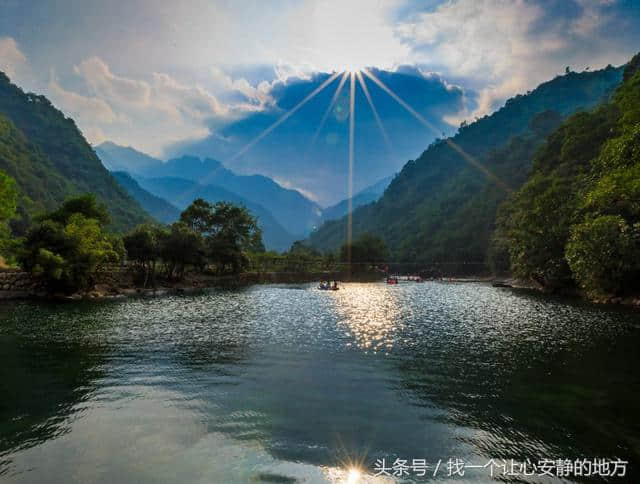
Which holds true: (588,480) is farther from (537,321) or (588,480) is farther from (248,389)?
(537,321)

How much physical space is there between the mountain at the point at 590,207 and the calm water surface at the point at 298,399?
1298 centimetres

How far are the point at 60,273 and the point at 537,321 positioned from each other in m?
52.5

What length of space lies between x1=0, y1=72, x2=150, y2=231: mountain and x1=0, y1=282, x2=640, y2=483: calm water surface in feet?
419

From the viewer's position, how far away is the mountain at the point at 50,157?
129 m

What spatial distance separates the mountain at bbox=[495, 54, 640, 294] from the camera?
32031 mm

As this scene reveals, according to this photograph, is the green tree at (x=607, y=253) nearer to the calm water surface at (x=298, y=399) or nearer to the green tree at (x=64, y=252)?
the calm water surface at (x=298, y=399)

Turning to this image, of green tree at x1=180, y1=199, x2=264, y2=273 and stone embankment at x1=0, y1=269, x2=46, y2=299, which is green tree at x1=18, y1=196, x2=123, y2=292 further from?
green tree at x1=180, y1=199, x2=264, y2=273

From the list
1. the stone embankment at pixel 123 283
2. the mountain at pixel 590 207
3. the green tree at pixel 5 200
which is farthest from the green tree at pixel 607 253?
the green tree at pixel 5 200

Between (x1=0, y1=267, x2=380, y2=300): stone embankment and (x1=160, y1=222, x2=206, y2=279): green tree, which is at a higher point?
(x1=160, y1=222, x2=206, y2=279): green tree

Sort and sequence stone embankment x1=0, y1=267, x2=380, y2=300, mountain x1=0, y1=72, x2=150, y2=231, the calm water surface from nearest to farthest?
the calm water surface < stone embankment x1=0, y1=267, x2=380, y2=300 < mountain x1=0, y1=72, x2=150, y2=231

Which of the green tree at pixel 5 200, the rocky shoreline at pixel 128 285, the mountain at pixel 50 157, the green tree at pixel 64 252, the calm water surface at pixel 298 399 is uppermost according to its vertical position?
the mountain at pixel 50 157

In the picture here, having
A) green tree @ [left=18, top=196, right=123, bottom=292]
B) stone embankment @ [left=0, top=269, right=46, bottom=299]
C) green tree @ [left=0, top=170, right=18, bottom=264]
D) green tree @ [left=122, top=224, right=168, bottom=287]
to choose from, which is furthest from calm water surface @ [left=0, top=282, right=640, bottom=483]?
green tree @ [left=122, top=224, right=168, bottom=287]

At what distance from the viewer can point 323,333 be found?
2881 cm

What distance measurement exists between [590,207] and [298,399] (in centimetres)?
5111
